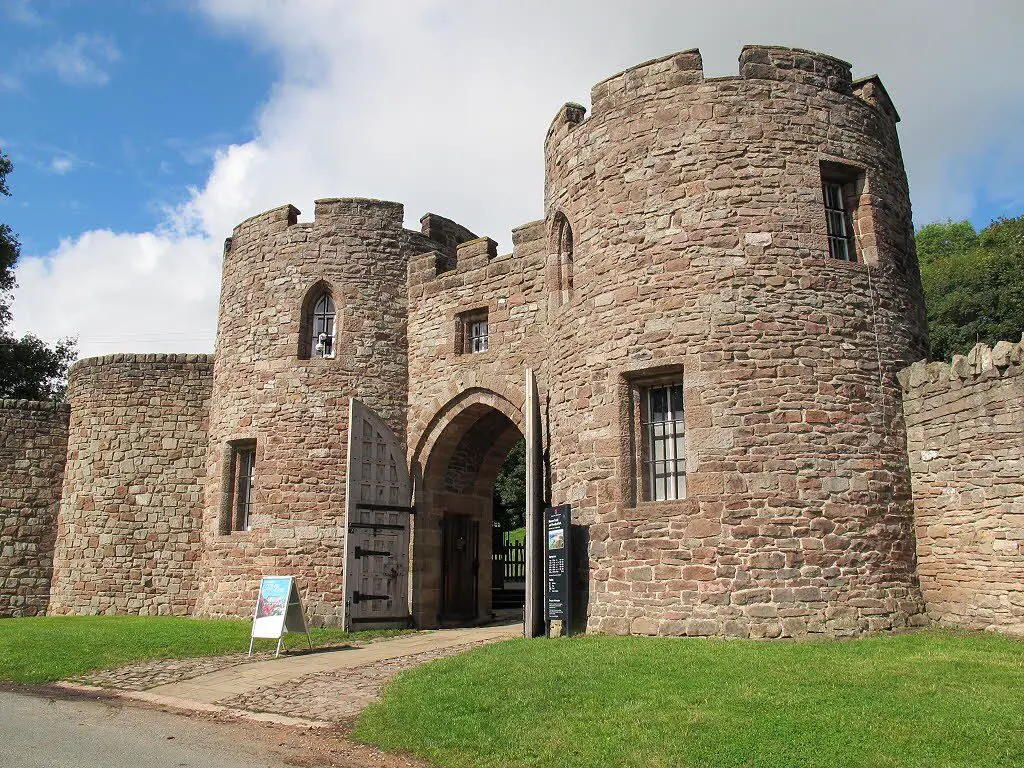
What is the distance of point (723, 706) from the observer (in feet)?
23.2

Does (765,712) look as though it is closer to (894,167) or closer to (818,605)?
(818,605)

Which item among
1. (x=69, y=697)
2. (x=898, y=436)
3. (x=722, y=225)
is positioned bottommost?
(x=69, y=697)

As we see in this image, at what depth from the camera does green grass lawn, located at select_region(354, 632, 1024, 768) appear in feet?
20.0

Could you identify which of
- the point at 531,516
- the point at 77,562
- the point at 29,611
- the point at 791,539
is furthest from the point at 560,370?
the point at 29,611

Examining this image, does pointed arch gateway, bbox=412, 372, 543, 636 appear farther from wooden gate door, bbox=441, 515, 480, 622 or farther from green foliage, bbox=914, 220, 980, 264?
green foliage, bbox=914, 220, 980, 264

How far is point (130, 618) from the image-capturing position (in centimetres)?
1723

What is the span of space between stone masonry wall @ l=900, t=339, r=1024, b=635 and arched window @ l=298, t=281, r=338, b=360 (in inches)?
A: 413

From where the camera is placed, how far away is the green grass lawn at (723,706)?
241 inches

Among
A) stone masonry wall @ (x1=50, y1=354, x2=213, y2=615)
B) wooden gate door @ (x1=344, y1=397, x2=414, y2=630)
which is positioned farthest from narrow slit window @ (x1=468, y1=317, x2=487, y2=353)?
stone masonry wall @ (x1=50, y1=354, x2=213, y2=615)

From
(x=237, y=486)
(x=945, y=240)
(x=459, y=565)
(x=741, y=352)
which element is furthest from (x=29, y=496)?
(x=945, y=240)

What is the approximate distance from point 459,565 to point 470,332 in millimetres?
4677

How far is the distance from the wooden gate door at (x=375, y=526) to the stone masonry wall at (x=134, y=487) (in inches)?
200

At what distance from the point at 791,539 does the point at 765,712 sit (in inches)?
163

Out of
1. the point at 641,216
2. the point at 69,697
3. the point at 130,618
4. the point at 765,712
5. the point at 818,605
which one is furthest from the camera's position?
the point at 130,618
